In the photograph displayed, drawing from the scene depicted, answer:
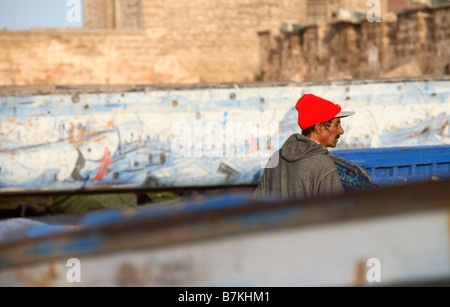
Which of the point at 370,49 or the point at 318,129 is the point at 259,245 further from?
the point at 370,49

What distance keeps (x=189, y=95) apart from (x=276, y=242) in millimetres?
5260

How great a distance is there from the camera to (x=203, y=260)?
213 cm

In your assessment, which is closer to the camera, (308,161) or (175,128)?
(308,161)

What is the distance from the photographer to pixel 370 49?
13.0m

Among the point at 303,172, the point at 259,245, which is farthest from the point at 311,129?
the point at 259,245

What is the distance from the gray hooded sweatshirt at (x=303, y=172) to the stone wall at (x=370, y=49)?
26.6ft

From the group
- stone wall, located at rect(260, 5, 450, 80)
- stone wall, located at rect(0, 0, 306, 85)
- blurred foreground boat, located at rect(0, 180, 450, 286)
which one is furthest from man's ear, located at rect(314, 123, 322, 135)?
stone wall, located at rect(0, 0, 306, 85)

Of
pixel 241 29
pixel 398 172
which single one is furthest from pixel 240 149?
pixel 241 29

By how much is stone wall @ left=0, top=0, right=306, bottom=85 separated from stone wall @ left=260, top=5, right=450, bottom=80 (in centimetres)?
98

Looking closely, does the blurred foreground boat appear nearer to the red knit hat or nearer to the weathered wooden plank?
the red knit hat

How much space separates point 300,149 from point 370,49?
10168mm

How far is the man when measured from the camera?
3.30m
